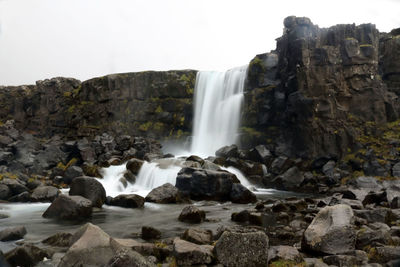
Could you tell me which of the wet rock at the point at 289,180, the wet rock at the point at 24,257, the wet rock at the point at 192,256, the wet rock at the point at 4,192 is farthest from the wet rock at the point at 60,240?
the wet rock at the point at 289,180

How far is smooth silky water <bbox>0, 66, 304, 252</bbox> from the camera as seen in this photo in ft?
49.9

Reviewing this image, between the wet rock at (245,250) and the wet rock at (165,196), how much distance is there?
13.8 meters

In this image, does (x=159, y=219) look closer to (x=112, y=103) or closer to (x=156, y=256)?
(x=156, y=256)

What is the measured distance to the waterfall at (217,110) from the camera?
45.0 metres

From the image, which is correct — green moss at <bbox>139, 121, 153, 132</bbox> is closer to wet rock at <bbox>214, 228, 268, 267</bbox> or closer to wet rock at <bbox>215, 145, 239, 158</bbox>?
wet rock at <bbox>215, 145, 239, 158</bbox>

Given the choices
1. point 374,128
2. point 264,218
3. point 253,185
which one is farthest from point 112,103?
point 264,218

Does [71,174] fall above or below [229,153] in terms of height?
below

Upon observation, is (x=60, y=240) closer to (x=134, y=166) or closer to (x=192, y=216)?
(x=192, y=216)

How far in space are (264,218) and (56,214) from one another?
10.3 m

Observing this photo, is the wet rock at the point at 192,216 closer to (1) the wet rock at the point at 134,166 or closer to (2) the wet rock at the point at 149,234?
(2) the wet rock at the point at 149,234

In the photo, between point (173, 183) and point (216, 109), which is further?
point (216, 109)

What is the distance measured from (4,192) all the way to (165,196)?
36.0 ft

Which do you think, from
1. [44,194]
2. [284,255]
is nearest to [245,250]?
[284,255]

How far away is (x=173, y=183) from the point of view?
2873 centimetres
